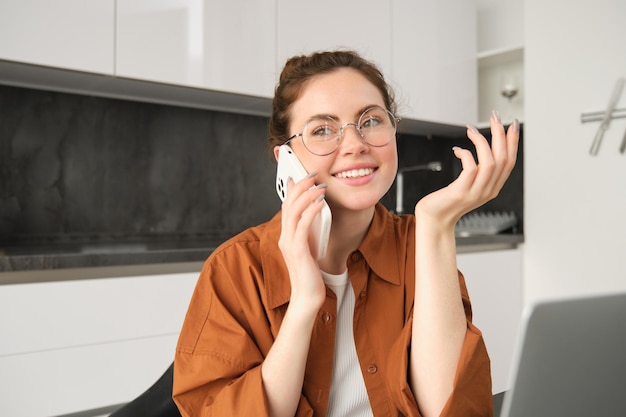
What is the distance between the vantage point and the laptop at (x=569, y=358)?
0.41 metres

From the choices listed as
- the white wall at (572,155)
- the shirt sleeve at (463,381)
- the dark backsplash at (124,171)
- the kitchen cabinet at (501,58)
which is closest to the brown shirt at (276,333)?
the shirt sleeve at (463,381)

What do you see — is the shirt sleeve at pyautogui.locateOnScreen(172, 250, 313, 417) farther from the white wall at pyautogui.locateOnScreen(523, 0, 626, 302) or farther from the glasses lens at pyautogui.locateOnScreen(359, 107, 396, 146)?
the white wall at pyautogui.locateOnScreen(523, 0, 626, 302)

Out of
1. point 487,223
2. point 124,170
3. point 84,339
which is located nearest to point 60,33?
point 124,170

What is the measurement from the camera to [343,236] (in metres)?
1.07

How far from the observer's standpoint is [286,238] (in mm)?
Answer: 822

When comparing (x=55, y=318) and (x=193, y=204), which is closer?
(x=55, y=318)

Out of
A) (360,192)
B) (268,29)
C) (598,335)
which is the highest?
(268,29)

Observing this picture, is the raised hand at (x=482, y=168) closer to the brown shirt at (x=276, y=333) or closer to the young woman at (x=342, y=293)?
the young woman at (x=342, y=293)

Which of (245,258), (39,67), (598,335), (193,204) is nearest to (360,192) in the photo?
(245,258)

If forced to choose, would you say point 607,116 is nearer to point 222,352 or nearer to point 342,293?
point 342,293

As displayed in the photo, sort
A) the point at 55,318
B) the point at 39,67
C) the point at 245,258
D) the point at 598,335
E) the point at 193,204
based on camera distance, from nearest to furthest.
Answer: the point at 598,335, the point at 245,258, the point at 55,318, the point at 39,67, the point at 193,204

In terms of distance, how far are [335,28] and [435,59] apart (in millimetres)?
645

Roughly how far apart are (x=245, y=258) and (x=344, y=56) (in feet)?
1.54

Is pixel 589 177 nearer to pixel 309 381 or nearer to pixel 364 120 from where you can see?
pixel 364 120
